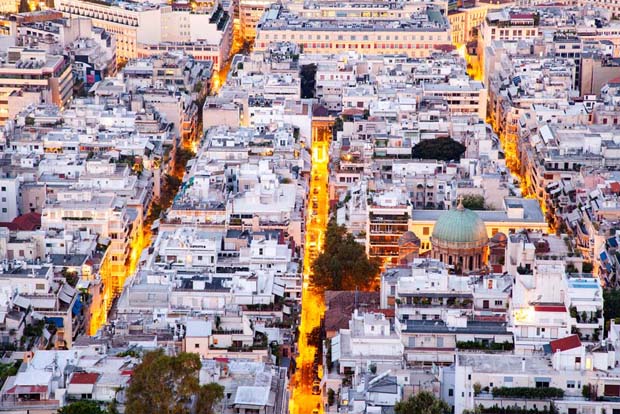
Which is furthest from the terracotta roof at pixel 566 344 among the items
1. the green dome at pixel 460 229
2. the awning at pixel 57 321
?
→ the awning at pixel 57 321

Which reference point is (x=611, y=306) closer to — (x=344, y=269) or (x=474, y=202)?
(x=344, y=269)

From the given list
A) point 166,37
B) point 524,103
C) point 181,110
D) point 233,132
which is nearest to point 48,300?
point 233,132

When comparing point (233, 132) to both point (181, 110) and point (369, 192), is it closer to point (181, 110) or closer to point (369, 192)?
point (181, 110)

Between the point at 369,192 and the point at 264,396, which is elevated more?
the point at 369,192

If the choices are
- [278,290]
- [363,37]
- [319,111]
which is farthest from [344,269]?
[363,37]

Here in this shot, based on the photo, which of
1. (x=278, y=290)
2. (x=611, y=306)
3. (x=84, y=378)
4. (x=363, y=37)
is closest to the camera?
(x=84, y=378)

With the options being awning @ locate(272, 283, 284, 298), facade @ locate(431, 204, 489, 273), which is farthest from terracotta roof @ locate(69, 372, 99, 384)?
facade @ locate(431, 204, 489, 273)

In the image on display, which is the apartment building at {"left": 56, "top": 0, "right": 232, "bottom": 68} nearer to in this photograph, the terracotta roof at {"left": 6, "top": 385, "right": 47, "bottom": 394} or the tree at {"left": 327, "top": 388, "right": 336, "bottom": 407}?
the tree at {"left": 327, "top": 388, "right": 336, "bottom": 407}

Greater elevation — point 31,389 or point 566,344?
point 566,344
